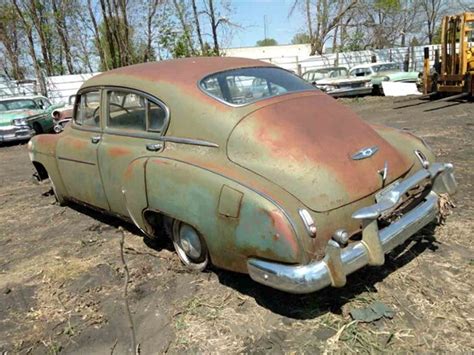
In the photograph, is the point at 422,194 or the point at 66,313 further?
the point at 422,194

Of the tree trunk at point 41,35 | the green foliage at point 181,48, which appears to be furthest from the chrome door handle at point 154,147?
the tree trunk at point 41,35

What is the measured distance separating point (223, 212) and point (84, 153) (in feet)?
6.79

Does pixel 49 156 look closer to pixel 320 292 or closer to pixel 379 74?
pixel 320 292

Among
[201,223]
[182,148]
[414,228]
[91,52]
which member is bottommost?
[414,228]

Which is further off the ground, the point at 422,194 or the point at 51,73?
the point at 51,73

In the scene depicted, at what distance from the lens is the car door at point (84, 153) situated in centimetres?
412

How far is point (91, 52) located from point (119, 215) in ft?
73.7

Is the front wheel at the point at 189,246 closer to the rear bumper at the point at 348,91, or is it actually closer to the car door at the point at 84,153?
the car door at the point at 84,153

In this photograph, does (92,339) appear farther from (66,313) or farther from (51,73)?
(51,73)

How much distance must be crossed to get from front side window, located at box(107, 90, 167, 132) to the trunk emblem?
1.53m

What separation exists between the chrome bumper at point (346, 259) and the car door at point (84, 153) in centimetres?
211

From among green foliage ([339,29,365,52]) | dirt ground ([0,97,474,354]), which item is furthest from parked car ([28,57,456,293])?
green foliage ([339,29,365,52])

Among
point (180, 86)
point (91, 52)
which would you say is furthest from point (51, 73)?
point (180, 86)

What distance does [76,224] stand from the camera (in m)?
4.85
